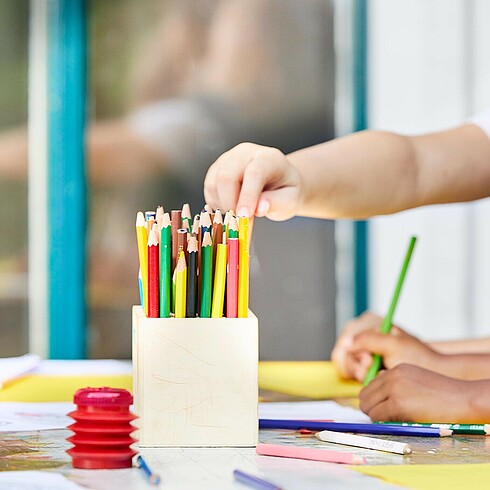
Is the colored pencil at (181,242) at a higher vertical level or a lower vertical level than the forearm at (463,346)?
higher

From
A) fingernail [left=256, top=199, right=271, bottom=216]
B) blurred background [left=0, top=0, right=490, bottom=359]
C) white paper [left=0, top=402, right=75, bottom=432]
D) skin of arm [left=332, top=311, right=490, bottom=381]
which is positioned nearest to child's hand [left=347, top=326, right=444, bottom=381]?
skin of arm [left=332, top=311, right=490, bottom=381]

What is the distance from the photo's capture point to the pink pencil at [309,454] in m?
0.81

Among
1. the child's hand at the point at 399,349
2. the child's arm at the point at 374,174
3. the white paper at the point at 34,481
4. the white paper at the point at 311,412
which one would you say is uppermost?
the child's arm at the point at 374,174

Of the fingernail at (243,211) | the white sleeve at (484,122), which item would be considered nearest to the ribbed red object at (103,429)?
the fingernail at (243,211)

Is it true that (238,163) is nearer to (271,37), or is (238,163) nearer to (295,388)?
(295,388)

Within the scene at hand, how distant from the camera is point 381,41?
2916mm

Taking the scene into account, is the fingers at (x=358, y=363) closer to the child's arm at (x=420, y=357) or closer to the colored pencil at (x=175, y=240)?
the child's arm at (x=420, y=357)

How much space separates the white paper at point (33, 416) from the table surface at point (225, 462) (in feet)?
0.12

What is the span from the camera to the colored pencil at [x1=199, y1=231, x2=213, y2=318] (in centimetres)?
87

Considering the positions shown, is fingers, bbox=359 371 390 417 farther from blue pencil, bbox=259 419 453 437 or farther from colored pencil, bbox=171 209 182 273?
colored pencil, bbox=171 209 182 273

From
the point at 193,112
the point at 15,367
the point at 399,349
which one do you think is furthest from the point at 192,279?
the point at 193,112

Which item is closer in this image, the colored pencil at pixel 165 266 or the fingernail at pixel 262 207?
the colored pencil at pixel 165 266

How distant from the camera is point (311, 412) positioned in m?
1.07

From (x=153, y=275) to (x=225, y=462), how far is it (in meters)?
0.17
